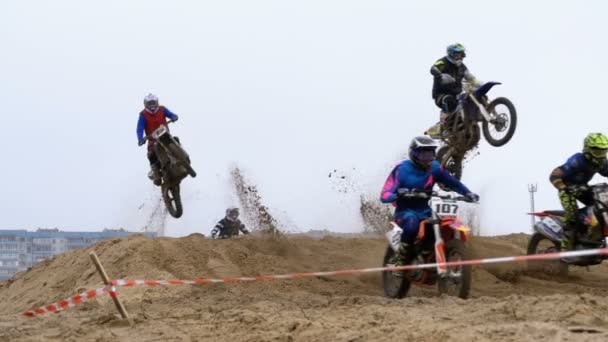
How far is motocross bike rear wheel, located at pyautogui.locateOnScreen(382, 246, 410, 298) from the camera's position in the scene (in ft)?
33.2

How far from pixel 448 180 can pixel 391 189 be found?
65cm

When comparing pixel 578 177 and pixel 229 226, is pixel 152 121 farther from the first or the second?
pixel 578 177

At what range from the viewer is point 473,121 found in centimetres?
1434

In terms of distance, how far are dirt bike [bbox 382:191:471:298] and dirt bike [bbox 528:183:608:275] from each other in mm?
2448

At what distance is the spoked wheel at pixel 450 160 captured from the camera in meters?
15.0

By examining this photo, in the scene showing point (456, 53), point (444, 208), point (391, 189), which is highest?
point (456, 53)

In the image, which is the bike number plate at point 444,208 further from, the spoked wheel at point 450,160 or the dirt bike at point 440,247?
the spoked wheel at point 450,160

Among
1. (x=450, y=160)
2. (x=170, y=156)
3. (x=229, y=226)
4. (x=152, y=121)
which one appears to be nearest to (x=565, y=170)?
(x=450, y=160)

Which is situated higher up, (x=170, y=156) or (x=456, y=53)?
(x=456, y=53)

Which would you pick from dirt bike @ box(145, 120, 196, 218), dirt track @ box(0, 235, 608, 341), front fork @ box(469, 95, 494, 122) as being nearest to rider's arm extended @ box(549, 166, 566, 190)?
dirt track @ box(0, 235, 608, 341)

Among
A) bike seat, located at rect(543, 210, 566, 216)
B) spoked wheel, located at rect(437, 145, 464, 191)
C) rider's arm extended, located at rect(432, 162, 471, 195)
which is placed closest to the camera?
rider's arm extended, located at rect(432, 162, 471, 195)

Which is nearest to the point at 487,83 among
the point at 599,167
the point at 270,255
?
the point at 599,167

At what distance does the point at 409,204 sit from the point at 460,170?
5067 mm

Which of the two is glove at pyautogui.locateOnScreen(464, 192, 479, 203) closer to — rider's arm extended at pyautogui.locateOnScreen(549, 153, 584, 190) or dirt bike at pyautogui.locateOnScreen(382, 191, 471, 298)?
dirt bike at pyautogui.locateOnScreen(382, 191, 471, 298)
